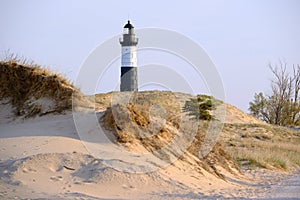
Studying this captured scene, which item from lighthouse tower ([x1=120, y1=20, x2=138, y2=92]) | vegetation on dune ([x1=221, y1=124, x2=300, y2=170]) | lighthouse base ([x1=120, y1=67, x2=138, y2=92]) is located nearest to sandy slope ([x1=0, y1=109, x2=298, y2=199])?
vegetation on dune ([x1=221, y1=124, x2=300, y2=170])

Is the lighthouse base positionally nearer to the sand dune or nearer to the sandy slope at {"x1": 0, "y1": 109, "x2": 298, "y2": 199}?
the sand dune

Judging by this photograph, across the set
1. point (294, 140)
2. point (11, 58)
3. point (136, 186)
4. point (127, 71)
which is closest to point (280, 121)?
point (294, 140)

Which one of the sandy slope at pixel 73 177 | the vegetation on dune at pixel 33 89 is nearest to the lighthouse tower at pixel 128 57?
the vegetation on dune at pixel 33 89

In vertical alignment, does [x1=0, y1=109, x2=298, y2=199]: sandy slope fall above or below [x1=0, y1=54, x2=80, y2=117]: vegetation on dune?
below

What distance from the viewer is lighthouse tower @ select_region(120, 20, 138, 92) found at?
33.8m

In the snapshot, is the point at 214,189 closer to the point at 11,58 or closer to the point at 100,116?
the point at 100,116

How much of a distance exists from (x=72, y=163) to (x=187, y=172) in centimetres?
313

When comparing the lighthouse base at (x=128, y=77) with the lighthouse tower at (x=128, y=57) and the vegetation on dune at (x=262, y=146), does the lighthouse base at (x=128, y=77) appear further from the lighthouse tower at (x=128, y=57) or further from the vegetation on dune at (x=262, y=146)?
the vegetation on dune at (x=262, y=146)

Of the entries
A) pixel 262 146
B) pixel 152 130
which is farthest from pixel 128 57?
pixel 152 130

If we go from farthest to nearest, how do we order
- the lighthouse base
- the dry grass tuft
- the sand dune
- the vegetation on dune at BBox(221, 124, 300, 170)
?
the lighthouse base
the vegetation on dune at BBox(221, 124, 300, 170)
the dry grass tuft
the sand dune

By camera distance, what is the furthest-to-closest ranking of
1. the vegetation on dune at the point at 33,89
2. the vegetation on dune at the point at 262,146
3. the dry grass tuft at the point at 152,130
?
the vegetation on dune at the point at 262,146, the vegetation on dune at the point at 33,89, the dry grass tuft at the point at 152,130

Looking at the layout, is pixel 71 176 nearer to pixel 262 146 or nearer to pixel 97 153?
pixel 97 153

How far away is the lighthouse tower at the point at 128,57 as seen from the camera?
111 ft

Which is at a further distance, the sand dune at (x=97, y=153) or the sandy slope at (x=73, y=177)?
the sand dune at (x=97, y=153)
